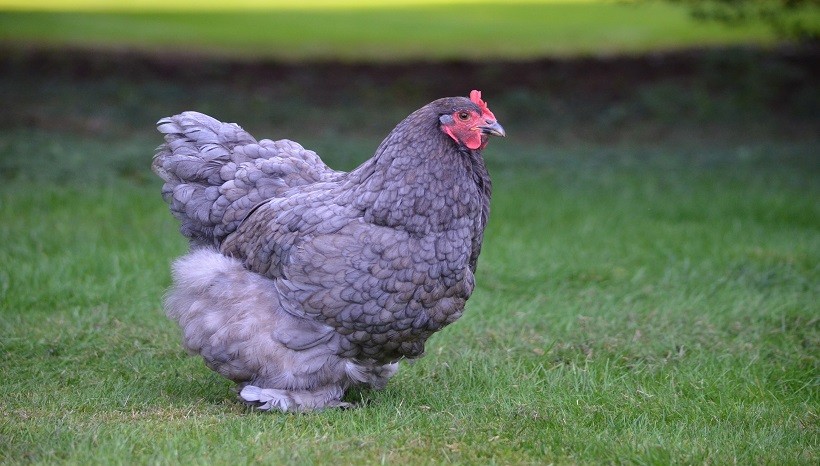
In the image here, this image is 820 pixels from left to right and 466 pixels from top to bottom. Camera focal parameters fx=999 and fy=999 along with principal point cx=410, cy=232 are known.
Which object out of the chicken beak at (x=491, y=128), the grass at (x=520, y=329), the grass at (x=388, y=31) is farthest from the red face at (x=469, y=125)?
the grass at (x=388, y=31)

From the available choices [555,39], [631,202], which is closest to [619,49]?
[555,39]

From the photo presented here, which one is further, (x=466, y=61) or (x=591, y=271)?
(x=466, y=61)

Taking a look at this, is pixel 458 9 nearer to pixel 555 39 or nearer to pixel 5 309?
pixel 555 39

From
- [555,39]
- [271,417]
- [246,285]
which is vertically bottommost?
[271,417]

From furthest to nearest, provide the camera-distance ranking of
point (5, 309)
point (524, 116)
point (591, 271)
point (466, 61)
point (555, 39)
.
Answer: point (555, 39) < point (466, 61) < point (524, 116) < point (591, 271) < point (5, 309)

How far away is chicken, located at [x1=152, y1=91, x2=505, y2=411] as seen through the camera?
4590 millimetres

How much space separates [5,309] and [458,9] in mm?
24739

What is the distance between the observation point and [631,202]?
10.2 meters

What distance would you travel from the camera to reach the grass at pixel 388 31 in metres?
21.3

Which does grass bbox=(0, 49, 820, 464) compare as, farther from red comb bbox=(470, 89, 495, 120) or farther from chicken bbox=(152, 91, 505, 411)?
red comb bbox=(470, 89, 495, 120)

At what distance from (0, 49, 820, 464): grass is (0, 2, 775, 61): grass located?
8.51 m

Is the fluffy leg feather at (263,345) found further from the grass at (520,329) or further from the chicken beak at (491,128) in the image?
the chicken beak at (491,128)

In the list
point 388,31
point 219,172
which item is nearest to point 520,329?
point 219,172

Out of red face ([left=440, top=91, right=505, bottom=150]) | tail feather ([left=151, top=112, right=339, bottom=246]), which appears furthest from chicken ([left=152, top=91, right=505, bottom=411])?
tail feather ([left=151, top=112, right=339, bottom=246])
